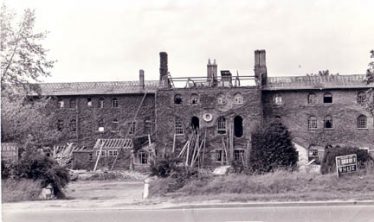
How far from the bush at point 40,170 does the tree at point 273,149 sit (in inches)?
550

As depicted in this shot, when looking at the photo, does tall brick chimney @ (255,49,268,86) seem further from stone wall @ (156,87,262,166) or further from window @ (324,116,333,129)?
window @ (324,116,333,129)

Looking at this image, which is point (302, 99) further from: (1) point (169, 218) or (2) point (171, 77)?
(1) point (169, 218)

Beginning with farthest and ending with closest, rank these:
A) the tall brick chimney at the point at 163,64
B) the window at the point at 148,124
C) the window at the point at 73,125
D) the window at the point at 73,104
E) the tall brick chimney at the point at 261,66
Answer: the window at the point at 73,104 < the window at the point at 73,125 < the tall brick chimney at the point at 163,64 < the window at the point at 148,124 < the tall brick chimney at the point at 261,66

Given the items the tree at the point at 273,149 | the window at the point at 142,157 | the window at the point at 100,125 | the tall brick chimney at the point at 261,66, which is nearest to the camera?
the tree at the point at 273,149

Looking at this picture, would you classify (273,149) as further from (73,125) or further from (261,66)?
(73,125)

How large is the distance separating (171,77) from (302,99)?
39.3 ft

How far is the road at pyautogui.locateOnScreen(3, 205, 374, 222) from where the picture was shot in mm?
11906

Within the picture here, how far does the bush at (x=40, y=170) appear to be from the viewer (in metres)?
19.1

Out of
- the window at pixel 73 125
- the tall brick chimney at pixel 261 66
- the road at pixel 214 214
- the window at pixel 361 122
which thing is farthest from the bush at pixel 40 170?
the window at pixel 361 122

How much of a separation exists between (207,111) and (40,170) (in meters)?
28.2

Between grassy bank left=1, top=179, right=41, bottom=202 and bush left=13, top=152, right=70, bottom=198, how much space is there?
51 cm

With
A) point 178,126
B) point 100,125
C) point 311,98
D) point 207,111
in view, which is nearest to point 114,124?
point 100,125

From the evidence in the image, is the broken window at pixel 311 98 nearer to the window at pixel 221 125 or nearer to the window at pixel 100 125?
the window at pixel 221 125

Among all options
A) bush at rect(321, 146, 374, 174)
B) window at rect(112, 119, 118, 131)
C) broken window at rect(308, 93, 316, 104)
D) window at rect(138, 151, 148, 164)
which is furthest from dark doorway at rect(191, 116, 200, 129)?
bush at rect(321, 146, 374, 174)
